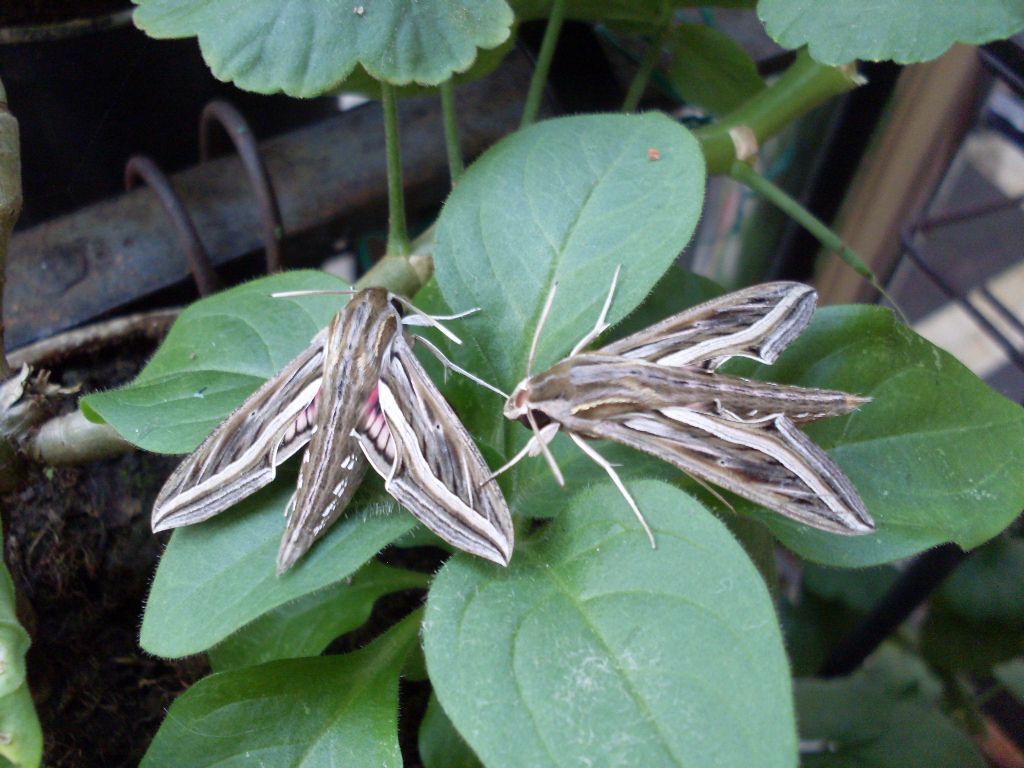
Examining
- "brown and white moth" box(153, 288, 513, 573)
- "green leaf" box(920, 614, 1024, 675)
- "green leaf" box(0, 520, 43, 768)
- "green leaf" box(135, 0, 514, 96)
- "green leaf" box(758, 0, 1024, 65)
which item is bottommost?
"green leaf" box(920, 614, 1024, 675)

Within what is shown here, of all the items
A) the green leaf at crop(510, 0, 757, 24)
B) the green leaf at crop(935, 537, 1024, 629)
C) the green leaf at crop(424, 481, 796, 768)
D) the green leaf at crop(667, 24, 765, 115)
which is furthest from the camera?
the green leaf at crop(935, 537, 1024, 629)

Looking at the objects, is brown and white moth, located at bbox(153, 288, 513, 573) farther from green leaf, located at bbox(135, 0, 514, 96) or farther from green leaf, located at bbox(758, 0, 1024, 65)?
green leaf, located at bbox(758, 0, 1024, 65)

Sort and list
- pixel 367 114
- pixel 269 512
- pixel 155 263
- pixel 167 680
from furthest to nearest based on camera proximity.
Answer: pixel 367 114
pixel 155 263
pixel 167 680
pixel 269 512

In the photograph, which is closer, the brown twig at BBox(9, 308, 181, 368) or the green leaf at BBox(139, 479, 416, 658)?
the green leaf at BBox(139, 479, 416, 658)

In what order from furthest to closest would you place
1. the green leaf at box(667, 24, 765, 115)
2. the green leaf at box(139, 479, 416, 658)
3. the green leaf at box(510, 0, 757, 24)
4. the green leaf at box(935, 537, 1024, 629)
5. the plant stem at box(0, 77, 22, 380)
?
the green leaf at box(935, 537, 1024, 629) → the green leaf at box(667, 24, 765, 115) → the green leaf at box(510, 0, 757, 24) → the plant stem at box(0, 77, 22, 380) → the green leaf at box(139, 479, 416, 658)

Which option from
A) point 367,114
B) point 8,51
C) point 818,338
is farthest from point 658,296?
point 8,51

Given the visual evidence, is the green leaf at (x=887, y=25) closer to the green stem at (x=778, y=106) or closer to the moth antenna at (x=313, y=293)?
the green stem at (x=778, y=106)

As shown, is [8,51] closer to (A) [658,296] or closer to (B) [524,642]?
(A) [658,296]

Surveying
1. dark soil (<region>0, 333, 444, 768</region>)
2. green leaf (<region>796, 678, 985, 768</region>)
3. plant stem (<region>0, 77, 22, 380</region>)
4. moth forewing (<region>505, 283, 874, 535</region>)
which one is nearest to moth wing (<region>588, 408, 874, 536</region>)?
moth forewing (<region>505, 283, 874, 535</region>)
